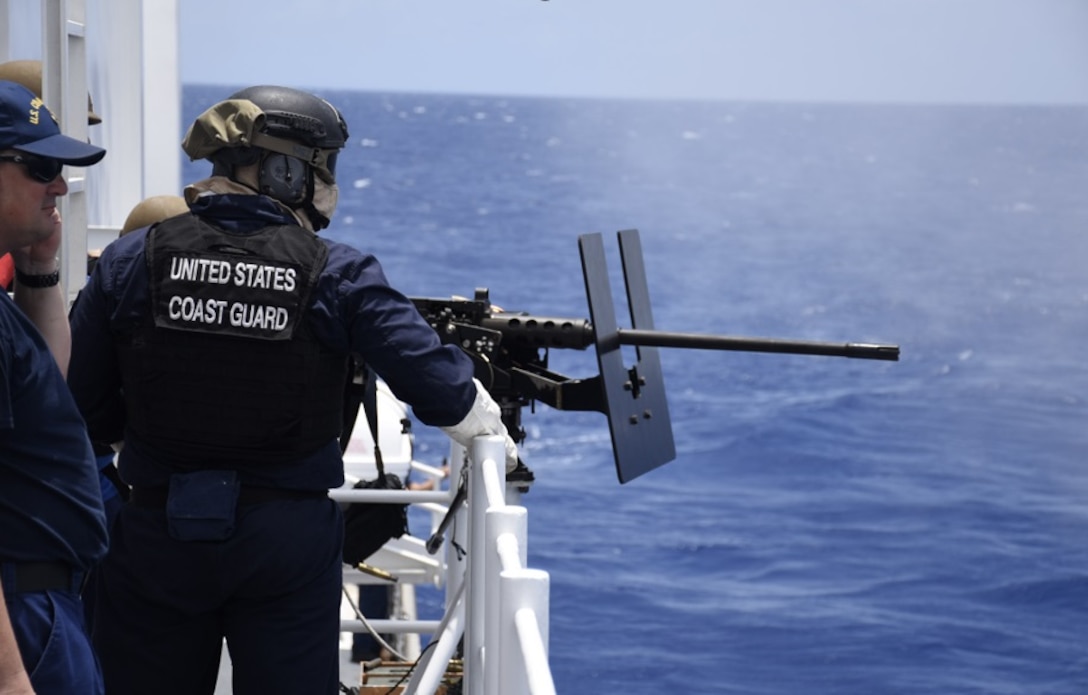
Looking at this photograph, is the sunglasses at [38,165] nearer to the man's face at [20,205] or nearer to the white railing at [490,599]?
the man's face at [20,205]

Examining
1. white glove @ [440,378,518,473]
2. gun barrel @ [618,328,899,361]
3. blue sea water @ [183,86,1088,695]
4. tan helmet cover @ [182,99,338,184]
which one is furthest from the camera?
blue sea water @ [183,86,1088,695]

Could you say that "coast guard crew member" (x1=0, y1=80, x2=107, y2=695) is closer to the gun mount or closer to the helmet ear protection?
the helmet ear protection

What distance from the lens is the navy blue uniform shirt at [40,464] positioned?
2180 mm

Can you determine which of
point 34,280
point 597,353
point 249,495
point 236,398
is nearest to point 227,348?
point 236,398

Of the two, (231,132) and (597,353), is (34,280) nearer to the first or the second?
(231,132)

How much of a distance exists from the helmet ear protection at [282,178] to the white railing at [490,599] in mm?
564

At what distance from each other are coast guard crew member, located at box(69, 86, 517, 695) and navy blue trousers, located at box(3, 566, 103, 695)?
520 mm

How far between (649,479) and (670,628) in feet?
44.7

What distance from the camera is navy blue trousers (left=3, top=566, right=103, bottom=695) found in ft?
7.28

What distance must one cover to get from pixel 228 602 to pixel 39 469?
758 mm

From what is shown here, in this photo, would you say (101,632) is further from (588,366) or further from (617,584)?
(588,366)

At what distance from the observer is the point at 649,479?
37500 millimetres

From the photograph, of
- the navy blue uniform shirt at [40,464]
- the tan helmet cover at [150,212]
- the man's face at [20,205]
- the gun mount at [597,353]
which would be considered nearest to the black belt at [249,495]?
the navy blue uniform shirt at [40,464]

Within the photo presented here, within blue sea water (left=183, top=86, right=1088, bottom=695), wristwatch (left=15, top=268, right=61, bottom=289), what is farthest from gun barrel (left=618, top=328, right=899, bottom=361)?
blue sea water (left=183, top=86, right=1088, bottom=695)
